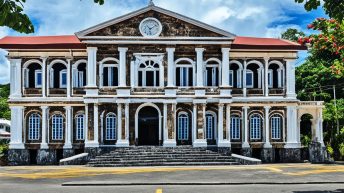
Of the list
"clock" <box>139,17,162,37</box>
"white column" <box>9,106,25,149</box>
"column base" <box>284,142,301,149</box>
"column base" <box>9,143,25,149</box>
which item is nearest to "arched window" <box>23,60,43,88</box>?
"white column" <box>9,106,25,149</box>

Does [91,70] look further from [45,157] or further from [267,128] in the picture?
[267,128]

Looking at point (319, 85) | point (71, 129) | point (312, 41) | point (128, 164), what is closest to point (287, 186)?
point (312, 41)

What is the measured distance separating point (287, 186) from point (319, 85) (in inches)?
1112

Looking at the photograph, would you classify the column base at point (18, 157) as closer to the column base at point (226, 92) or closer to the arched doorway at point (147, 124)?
the arched doorway at point (147, 124)

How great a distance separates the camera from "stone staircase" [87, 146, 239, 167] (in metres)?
29.8

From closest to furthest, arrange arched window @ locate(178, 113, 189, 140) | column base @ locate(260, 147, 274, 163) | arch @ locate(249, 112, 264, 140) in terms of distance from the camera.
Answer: arched window @ locate(178, 113, 189, 140) < column base @ locate(260, 147, 274, 163) < arch @ locate(249, 112, 264, 140)

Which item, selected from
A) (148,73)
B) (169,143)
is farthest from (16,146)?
(169,143)

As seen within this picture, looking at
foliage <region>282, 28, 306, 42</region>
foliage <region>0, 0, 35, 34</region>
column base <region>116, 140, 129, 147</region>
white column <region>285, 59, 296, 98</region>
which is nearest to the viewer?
foliage <region>0, 0, 35, 34</region>

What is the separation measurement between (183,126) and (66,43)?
9.07 metres

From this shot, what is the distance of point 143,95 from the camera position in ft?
107

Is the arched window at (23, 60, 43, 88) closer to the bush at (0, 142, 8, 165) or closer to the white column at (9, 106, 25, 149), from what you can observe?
the white column at (9, 106, 25, 149)

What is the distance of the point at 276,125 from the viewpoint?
34.9 m

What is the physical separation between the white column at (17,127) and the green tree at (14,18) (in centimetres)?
2725

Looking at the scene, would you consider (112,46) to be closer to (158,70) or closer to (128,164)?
(158,70)
